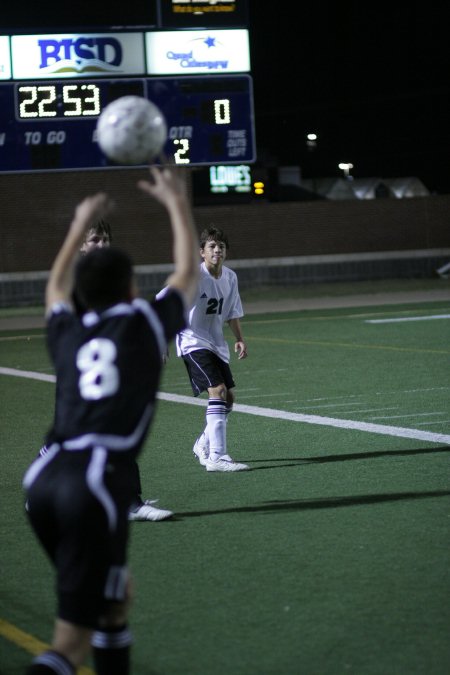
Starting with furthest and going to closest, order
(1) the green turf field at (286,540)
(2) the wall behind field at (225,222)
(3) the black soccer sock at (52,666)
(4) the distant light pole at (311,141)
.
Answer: (4) the distant light pole at (311,141), (2) the wall behind field at (225,222), (1) the green turf field at (286,540), (3) the black soccer sock at (52,666)

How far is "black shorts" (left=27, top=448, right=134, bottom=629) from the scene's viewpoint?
3920 millimetres

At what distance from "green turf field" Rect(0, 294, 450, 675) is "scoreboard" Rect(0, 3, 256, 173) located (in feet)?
33.0

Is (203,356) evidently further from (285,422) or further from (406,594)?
(406,594)

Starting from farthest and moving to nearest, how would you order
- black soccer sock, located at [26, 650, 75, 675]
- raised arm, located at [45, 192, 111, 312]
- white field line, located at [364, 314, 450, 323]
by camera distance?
white field line, located at [364, 314, 450, 323]
raised arm, located at [45, 192, 111, 312]
black soccer sock, located at [26, 650, 75, 675]

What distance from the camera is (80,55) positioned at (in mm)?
24266

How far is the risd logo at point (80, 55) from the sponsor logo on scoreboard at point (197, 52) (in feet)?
2.38

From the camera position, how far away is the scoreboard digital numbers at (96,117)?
78.8 feet

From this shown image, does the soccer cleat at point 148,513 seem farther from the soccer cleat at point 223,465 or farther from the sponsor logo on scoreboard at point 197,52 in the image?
the sponsor logo on scoreboard at point 197,52

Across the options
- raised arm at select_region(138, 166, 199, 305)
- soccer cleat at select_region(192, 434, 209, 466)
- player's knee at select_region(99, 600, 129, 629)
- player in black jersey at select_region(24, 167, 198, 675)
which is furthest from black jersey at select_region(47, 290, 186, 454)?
soccer cleat at select_region(192, 434, 209, 466)

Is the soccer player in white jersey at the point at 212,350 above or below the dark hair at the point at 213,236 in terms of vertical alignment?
below

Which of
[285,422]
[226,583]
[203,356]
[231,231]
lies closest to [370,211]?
[231,231]

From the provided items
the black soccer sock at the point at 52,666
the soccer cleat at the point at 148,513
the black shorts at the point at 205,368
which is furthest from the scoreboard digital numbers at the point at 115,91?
the black soccer sock at the point at 52,666

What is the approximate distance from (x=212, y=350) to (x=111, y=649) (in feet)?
20.0

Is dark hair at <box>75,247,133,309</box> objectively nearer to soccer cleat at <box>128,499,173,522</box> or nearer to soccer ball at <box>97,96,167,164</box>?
soccer ball at <box>97,96,167,164</box>
